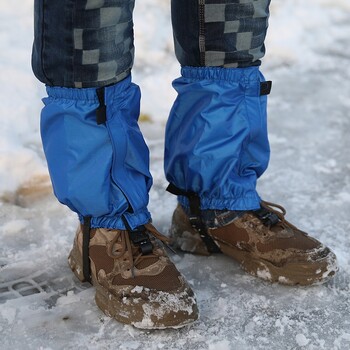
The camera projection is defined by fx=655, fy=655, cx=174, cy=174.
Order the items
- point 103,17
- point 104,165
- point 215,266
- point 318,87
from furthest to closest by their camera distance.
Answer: point 318,87 < point 215,266 < point 104,165 < point 103,17

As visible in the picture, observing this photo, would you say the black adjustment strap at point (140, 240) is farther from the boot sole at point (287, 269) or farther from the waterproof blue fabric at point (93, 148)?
the boot sole at point (287, 269)

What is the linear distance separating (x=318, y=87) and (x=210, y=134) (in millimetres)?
1406

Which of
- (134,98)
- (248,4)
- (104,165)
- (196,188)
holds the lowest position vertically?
(196,188)

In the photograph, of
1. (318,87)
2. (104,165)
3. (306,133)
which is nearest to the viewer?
(104,165)

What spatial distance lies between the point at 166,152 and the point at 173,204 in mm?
321

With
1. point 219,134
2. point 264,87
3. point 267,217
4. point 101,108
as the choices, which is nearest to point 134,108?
point 101,108

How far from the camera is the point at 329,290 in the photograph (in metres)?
1.63

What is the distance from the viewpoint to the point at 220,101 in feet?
5.23

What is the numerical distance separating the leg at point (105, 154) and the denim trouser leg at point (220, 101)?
15 cm

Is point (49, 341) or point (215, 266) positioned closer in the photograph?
point (49, 341)

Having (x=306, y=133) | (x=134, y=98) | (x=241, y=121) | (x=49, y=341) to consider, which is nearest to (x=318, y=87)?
(x=306, y=133)

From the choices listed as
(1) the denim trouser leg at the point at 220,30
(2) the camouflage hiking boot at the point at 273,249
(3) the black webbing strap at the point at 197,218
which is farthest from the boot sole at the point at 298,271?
(1) the denim trouser leg at the point at 220,30

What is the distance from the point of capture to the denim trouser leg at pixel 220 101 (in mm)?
1553

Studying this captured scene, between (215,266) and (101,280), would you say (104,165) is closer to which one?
(101,280)
